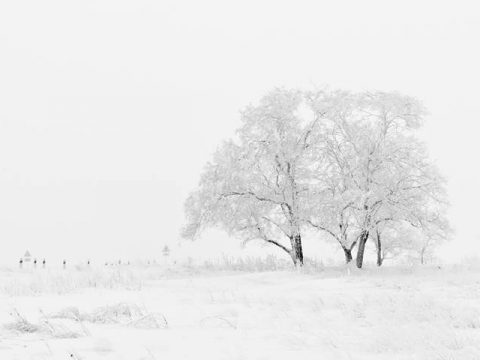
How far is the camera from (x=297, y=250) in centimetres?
2653

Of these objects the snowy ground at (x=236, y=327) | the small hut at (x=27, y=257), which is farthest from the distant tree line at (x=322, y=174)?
the snowy ground at (x=236, y=327)

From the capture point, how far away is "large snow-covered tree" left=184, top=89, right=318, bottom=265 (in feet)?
83.7

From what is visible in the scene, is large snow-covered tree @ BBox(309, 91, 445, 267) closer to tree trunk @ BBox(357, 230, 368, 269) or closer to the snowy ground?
tree trunk @ BBox(357, 230, 368, 269)

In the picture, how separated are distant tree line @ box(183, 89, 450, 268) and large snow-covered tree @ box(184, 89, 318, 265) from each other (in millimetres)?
51

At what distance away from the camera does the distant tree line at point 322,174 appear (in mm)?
23234

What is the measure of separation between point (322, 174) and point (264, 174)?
9.53 ft

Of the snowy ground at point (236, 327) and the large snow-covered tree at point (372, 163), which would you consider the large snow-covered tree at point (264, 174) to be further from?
the snowy ground at point (236, 327)

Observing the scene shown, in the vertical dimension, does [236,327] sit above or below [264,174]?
below

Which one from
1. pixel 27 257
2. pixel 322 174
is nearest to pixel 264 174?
pixel 322 174

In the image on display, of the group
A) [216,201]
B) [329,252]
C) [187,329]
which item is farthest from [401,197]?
[187,329]

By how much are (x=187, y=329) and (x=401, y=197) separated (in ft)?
57.8

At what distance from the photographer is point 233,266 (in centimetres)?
2766

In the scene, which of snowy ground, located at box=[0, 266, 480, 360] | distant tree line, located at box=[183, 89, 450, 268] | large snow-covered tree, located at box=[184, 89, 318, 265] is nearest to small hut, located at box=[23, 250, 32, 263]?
distant tree line, located at box=[183, 89, 450, 268]

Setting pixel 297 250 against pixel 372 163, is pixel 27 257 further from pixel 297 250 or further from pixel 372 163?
pixel 372 163
